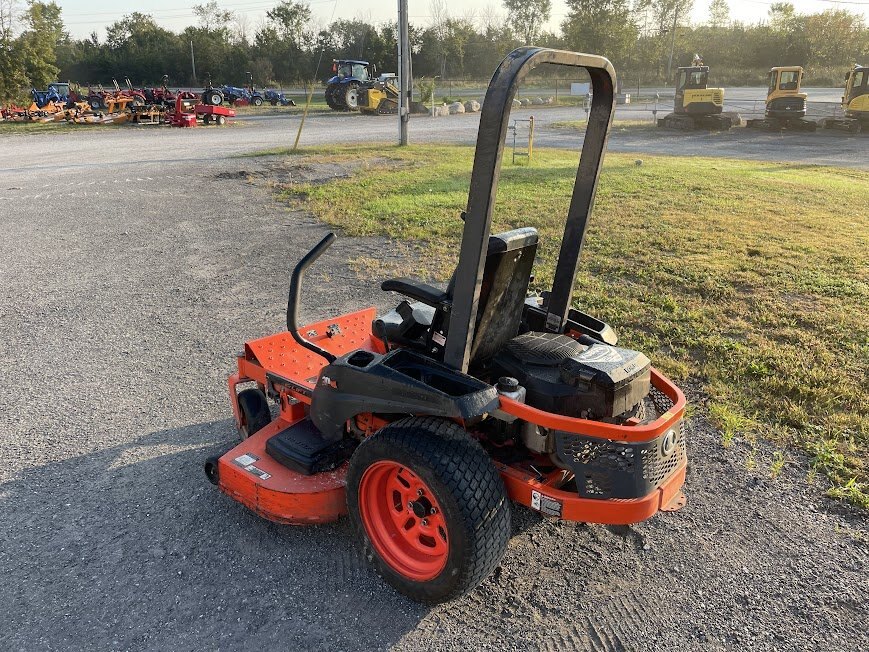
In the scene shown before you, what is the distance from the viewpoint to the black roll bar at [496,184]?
7.30 ft

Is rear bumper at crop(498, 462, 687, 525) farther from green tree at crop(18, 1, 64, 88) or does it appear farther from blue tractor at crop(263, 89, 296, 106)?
blue tractor at crop(263, 89, 296, 106)

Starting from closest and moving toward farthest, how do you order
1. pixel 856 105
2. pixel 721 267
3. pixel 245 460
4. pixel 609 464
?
pixel 609 464 < pixel 245 460 < pixel 721 267 < pixel 856 105

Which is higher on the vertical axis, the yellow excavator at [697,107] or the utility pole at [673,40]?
the utility pole at [673,40]

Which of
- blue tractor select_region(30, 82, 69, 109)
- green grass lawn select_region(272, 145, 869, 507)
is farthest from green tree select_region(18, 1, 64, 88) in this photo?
green grass lawn select_region(272, 145, 869, 507)

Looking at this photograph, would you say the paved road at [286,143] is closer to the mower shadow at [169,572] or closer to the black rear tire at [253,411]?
the black rear tire at [253,411]

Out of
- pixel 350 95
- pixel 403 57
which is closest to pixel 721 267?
pixel 403 57

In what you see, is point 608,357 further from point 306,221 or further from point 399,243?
point 306,221

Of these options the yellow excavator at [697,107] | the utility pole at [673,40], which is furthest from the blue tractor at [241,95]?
the utility pole at [673,40]

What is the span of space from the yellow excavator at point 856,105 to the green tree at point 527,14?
50.4 m

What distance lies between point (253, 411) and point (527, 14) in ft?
246

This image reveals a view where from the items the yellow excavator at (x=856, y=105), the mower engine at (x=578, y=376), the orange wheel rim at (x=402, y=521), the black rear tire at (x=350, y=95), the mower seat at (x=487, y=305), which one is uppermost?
the black rear tire at (x=350, y=95)

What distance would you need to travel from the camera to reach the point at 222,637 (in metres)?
2.61

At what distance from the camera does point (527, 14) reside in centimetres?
6975

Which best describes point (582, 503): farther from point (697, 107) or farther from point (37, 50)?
point (37, 50)
